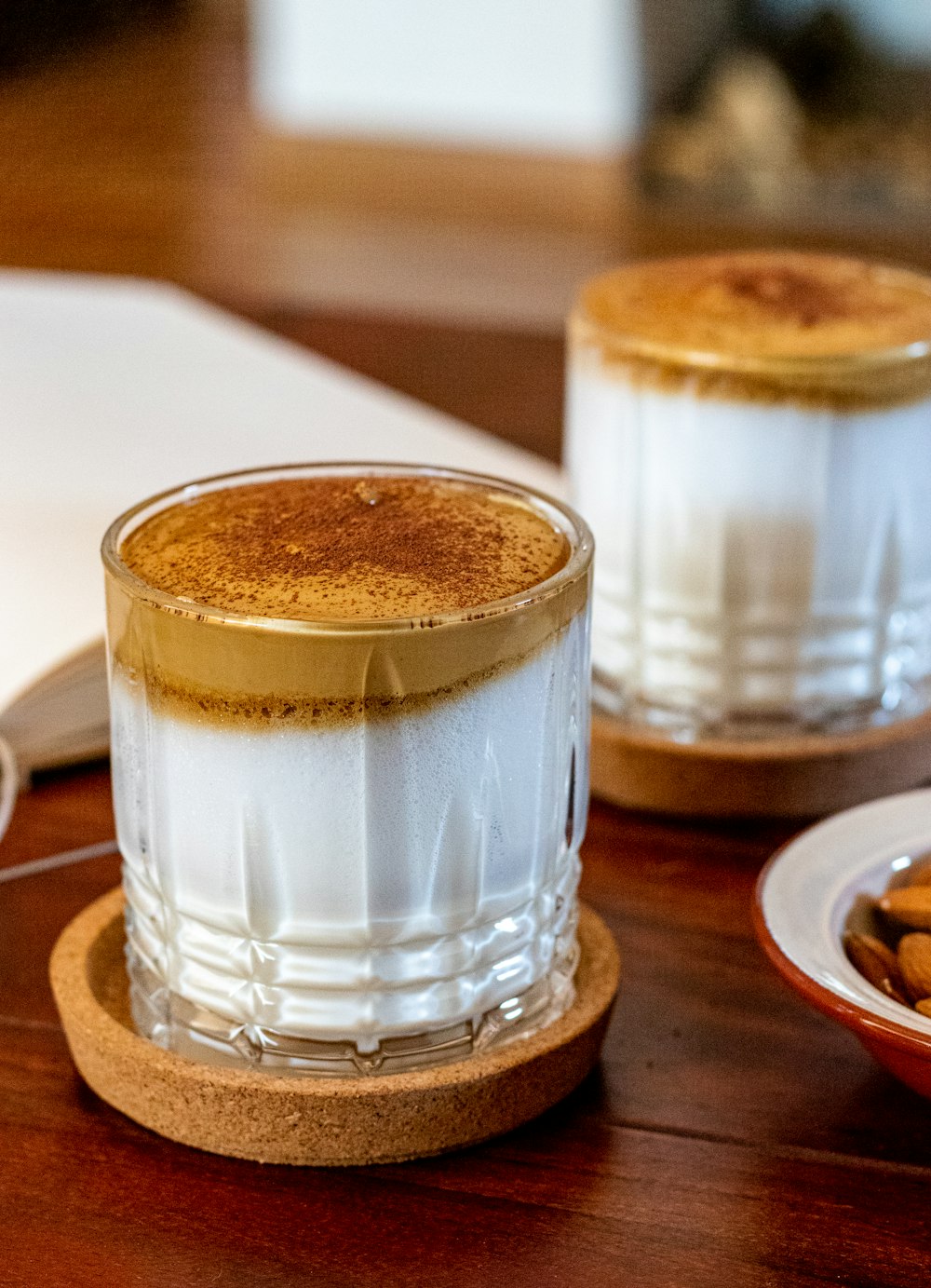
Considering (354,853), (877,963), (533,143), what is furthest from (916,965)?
(533,143)

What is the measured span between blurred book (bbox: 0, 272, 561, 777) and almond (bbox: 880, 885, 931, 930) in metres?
0.32

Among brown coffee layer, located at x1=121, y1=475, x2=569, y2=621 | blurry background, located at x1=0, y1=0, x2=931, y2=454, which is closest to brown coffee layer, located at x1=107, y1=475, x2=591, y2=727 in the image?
brown coffee layer, located at x1=121, y1=475, x2=569, y2=621

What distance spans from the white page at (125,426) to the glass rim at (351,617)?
169 mm

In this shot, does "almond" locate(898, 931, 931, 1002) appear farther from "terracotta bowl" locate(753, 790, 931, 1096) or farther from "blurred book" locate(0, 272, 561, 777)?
"blurred book" locate(0, 272, 561, 777)

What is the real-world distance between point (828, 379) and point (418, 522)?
0.20 meters

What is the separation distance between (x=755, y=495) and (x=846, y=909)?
0.59 ft

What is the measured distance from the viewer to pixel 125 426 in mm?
935

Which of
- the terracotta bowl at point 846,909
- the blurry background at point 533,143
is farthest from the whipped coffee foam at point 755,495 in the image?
the blurry background at point 533,143

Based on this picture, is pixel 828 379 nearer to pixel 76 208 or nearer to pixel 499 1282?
pixel 499 1282

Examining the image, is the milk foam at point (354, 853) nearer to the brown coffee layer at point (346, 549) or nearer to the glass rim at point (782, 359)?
the brown coffee layer at point (346, 549)

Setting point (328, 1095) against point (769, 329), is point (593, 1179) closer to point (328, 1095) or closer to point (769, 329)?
point (328, 1095)

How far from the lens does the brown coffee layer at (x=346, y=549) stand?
0.42 metres

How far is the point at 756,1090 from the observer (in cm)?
48

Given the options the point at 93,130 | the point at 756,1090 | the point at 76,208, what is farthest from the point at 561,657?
the point at 93,130
